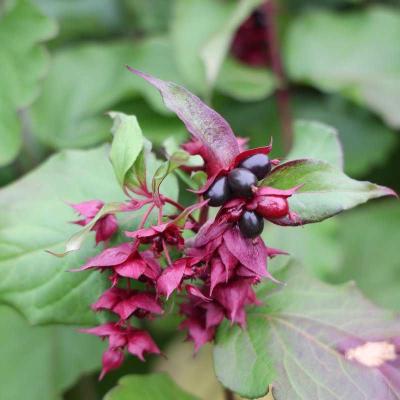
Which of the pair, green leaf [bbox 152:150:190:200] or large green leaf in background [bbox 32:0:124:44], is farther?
large green leaf in background [bbox 32:0:124:44]

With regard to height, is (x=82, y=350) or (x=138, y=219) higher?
(x=138, y=219)

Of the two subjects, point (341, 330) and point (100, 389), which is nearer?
point (341, 330)

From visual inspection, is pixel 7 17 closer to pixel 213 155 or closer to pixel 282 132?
pixel 282 132

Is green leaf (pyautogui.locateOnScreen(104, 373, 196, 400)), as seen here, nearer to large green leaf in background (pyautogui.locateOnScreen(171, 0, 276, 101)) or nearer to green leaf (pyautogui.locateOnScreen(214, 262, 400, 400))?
green leaf (pyautogui.locateOnScreen(214, 262, 400, 400))

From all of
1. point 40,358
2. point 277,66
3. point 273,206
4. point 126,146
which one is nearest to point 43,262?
point 126,146

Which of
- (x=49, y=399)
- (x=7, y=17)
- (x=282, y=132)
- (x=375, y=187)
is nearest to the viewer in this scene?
(x=375, y=187)

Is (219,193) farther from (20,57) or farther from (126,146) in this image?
(20,57)

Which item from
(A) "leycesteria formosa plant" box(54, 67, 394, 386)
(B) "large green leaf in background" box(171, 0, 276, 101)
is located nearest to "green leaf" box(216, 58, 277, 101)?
(B) "large green leaf in background" box(171, 0, 276, 101)

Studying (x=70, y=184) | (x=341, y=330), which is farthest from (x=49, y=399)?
(x=341, y=330)
